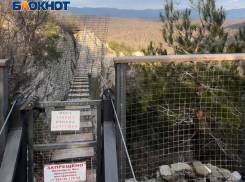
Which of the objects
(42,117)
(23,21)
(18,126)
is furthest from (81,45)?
(18,126)

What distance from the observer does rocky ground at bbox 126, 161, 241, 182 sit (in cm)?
303

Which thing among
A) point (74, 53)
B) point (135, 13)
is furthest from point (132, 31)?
point (74, 53)

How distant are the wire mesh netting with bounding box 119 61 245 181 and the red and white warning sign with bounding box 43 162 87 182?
121 cm

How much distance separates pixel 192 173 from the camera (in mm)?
3152

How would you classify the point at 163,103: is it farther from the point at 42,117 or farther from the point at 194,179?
the point at 42,117

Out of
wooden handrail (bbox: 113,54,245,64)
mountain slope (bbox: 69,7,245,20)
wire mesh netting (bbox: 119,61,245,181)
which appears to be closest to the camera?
wooden handrail (bbox: 113,54,245,64)

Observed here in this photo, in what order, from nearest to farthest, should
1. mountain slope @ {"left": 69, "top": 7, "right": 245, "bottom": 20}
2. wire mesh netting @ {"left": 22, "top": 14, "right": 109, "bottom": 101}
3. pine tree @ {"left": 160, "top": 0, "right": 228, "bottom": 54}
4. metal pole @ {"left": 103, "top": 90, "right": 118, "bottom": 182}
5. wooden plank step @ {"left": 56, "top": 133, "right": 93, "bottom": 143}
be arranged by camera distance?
1. metal pole @ {"left": 103, "top": 90, "right": 118, "bottom": 182}
2. wooden plank step @ {"left": 56, "top": 133, "right": 93, "bottom": 143}
3. pine tree @ {"left": 160, "top": 0, "right": 228, "bottom": 54}
4. mountain slope @ {"left": 69, "top": 7, "right": 245, "bottom": 20}
5. wire mesh netting @ {"left": 22, "top": 14, "right": 109, "bottom": 101}

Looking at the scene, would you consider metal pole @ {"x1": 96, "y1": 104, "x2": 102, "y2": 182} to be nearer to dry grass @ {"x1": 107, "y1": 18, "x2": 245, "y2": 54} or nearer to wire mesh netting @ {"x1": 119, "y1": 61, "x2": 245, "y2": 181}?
wire mesh netting @ {"x1": 119, "y1": 61, "x2": 245, "y2": 181}

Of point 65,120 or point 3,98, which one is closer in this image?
point 3,98

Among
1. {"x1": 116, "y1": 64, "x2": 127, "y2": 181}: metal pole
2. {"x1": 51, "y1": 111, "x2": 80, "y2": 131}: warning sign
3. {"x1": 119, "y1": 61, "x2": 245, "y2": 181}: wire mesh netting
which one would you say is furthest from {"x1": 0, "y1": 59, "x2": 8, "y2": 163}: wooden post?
{"x1": 119, "y1": 61, "x2": 245, "y2": 181}: wire mesh netting

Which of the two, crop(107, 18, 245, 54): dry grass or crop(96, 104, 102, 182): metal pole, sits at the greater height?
crop(107, 18, 245, 54): dry grass

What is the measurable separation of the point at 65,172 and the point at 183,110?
228 centimetres

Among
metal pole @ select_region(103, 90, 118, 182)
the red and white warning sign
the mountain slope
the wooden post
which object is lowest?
the red and white warning sign

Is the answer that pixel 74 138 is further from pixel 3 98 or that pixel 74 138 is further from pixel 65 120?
pixel 3 98
